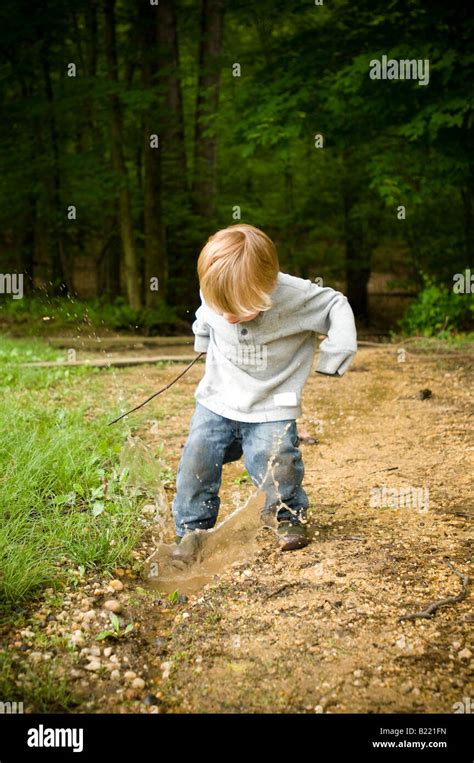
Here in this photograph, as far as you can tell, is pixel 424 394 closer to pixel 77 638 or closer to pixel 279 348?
pixel 279 348

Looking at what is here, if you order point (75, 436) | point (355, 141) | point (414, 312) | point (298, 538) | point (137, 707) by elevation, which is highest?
point (355, 141)

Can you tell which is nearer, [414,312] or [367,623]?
[367,623]

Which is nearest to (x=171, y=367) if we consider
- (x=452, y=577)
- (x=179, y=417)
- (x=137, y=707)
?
(x=179, y=417)

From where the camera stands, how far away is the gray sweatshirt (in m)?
2.87

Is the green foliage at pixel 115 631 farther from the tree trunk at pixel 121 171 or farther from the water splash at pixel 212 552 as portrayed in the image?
the tree trunk at pixel 121 171

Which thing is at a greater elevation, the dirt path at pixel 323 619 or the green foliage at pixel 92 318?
the green foliage at pixel 92 318

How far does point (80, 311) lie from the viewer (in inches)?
467

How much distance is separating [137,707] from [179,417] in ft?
10.4

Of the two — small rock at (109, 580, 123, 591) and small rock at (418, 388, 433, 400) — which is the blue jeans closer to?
small rock at (109, 580, 123, 591)

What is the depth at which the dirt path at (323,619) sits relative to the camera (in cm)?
204

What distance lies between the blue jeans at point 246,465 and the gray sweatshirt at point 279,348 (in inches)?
2.7

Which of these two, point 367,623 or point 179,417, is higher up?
point 179,417

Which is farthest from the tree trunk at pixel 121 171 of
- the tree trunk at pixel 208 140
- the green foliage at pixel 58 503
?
the green foliage at pixel 58 503
